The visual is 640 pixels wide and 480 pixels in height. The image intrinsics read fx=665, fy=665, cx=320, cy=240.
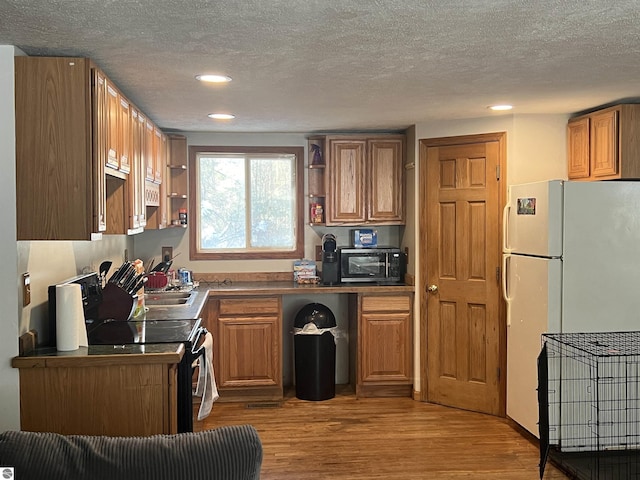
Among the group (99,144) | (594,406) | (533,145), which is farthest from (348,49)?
(594,406)

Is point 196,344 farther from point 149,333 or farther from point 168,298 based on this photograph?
point 168,298

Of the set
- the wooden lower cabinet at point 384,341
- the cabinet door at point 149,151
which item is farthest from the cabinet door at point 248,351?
the cabinet door at point 149,151

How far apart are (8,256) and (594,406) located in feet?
10.7

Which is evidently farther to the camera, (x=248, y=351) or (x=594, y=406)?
(x=248, y=351)

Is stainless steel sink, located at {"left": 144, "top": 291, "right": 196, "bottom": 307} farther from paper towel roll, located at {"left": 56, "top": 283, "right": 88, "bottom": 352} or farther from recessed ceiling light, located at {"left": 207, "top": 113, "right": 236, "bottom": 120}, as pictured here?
paper towel roll, located at {"left": 56, "top": 283, "right": 88, "bottom": 352}

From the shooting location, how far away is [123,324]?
12.4 feet

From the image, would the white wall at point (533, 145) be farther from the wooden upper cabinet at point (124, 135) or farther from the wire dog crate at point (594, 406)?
the wooden upper cabinet at point (124, 135)

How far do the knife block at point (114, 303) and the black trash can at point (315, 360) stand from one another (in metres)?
1.96

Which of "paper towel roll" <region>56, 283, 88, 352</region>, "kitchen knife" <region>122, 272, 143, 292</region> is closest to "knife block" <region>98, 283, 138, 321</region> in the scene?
"kitchen knife" <region>122, 272, 143, 292</region>

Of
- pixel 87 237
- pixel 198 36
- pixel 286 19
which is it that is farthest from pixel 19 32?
pixel 286 19

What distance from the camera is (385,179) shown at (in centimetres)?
566

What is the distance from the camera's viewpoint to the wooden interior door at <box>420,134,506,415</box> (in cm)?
488

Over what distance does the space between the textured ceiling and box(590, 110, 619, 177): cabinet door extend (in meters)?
0.13

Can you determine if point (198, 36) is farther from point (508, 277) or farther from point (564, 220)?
point (508, 277)
